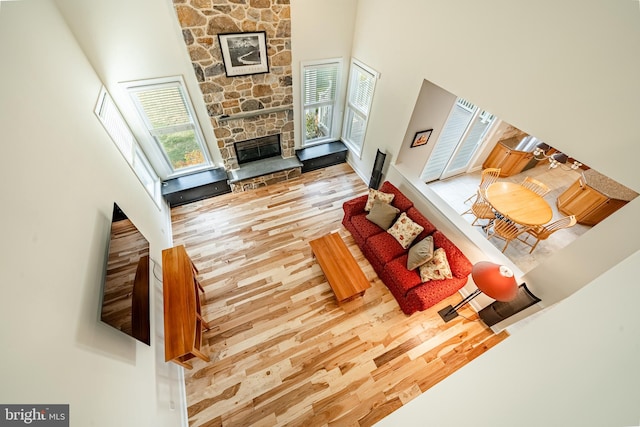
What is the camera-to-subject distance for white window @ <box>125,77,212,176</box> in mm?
3669

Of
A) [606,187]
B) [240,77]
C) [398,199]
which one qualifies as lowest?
[398,199]

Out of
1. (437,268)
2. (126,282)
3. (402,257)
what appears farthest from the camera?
(402,257)

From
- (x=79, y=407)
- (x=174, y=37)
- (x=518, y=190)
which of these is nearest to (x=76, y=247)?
(x=79, y=407)

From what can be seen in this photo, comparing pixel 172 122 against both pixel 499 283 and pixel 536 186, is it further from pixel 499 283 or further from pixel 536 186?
pixel 536 186

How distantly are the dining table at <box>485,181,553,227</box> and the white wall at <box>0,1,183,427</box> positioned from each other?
4.75 m

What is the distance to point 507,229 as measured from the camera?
148 inches

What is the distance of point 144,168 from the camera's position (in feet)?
13.3

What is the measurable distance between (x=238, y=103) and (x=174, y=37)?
1187 mm

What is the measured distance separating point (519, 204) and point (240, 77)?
4.86 metres

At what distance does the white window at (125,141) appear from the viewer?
120 inches

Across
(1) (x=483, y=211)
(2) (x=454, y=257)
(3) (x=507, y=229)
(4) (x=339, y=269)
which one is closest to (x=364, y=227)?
(4) (x=339, y=269)

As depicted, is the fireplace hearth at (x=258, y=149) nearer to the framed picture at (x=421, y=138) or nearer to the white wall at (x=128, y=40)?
the white wall at (x=128, y=40)

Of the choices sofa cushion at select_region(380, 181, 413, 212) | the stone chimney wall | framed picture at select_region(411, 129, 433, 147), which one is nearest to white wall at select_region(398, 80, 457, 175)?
framed picture at select_region(411, 129, 433, 147)

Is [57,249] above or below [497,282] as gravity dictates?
above
